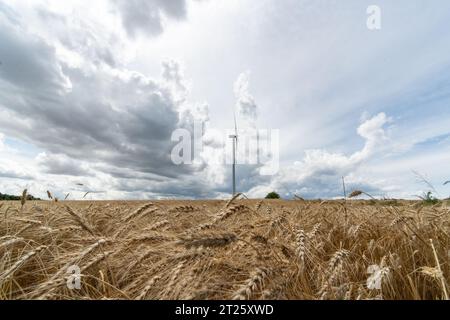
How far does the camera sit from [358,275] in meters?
2.62

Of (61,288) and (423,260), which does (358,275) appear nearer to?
(423,260)

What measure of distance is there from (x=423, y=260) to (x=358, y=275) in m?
0.62

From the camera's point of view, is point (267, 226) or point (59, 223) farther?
point (59, 223)
